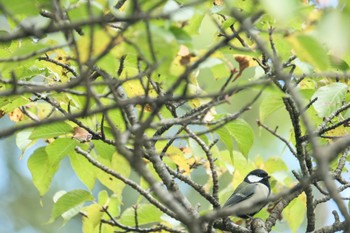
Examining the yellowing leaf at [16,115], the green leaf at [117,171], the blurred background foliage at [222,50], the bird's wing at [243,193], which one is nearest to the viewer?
the blurred background foliage at [222,50]

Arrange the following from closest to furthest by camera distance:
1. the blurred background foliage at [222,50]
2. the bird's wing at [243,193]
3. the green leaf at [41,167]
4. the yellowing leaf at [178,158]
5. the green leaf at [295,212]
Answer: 1. the blurred background foliage at [222,50]
2. the green leaf at [41,167]
3. the yellowing leaf at [178,158]
4. the green leaf at [295,212]
5. the bird's wing at [243,193]

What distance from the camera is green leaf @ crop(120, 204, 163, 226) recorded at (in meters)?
2.26

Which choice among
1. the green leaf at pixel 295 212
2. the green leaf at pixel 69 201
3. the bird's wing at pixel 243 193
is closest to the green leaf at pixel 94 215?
the green leaf at pixel 69 201

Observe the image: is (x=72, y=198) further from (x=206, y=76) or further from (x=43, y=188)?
(x=206, y=76)

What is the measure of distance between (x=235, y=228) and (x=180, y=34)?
956 mm

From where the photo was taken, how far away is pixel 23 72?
2092 mm

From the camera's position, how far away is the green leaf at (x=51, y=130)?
2090 mm

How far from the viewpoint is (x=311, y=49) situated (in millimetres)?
1188

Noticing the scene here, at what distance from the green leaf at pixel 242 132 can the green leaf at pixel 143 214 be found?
0.34m

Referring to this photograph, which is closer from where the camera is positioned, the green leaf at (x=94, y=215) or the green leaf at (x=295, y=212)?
the green leaf at (x=94, y=215)


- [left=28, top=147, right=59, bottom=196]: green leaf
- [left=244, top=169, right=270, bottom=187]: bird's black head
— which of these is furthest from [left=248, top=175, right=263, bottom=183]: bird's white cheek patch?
[left=28, top=147, right=59, bottom=196]: green leaf

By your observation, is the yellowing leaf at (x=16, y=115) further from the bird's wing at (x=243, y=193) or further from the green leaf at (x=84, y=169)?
the bird's wing at (x=243, y=193)

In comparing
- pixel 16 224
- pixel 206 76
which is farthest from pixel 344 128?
pixel 16 224

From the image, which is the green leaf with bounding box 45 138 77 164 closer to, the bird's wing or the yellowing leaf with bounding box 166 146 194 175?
the yellowing leaf with bounding box 166 146 194 175
